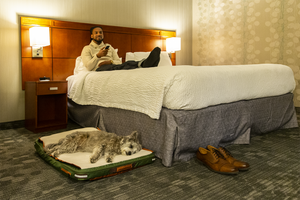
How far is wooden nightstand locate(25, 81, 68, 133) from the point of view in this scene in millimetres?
2650

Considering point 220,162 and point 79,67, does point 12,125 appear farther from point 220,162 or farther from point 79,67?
point 220,162

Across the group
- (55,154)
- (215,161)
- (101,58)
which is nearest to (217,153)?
(215,161)

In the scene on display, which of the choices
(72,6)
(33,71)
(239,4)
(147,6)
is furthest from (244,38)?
(33,71)

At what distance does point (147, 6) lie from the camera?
4.23 m

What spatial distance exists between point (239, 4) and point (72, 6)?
9.27 ft

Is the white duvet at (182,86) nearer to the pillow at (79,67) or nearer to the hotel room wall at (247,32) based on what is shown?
the pillow at (79,67)

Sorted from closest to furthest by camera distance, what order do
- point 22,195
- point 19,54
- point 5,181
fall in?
point 22,195, point 5,181, point 19,54

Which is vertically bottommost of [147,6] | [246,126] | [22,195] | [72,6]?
[22,195]

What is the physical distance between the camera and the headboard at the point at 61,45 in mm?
3011

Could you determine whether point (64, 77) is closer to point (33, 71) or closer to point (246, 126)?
point (33, 71)

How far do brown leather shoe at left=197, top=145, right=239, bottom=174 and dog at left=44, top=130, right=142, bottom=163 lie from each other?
0.46 meters

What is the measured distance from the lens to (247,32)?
4156mm

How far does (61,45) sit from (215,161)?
8.65ft

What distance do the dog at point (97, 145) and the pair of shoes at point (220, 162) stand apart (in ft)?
1.54
